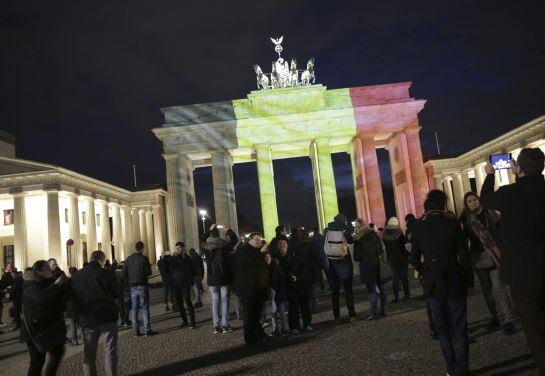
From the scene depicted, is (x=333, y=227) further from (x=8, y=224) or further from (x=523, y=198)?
(x=8, y=224)

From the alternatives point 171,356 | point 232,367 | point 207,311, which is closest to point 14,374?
point 171,356

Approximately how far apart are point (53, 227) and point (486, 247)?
34420mm

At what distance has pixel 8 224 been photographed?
133 ft

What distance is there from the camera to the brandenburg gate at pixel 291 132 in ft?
116

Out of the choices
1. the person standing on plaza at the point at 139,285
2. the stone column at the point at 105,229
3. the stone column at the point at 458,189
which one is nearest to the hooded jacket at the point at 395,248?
the person standing on plaza at the point at 139,285

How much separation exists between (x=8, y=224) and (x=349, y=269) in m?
40.4

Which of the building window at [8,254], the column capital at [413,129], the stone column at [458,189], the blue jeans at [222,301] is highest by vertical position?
the column capital at [413,129]

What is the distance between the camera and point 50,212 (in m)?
34.1

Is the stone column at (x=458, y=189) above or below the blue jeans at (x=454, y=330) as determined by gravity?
above

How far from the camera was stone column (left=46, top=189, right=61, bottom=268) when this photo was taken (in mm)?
33938

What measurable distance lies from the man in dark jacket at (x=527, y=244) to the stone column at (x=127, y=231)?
50.7 meters

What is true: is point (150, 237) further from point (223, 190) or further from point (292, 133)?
point (292, 133)

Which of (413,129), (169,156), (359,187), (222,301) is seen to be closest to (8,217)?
(169,156)

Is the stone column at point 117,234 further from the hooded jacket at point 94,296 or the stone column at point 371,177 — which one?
the hooded jacket at point 94,296
